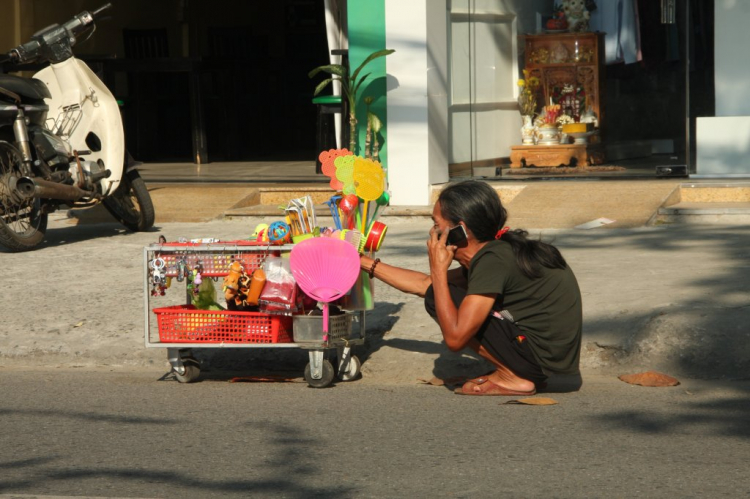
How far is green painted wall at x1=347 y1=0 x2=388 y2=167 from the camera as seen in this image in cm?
1047

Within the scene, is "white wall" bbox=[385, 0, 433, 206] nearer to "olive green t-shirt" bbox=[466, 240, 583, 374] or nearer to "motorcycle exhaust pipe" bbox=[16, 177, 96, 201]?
"motorcycle exhaust pipe" bbox=[16, 177, 96, 201]

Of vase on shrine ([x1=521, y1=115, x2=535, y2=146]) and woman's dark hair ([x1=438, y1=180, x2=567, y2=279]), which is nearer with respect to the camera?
woman's dark hair ([x1=438, y1=180, x2=567, y2=279])

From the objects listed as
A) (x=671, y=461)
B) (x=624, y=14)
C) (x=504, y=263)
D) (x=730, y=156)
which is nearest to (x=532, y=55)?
(x=624, y=14)

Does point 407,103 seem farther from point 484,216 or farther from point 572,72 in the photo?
point 484,216

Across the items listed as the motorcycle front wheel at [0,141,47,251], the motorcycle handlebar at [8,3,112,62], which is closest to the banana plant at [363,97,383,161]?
the motorcycle handlebar at [8,3,112,62]

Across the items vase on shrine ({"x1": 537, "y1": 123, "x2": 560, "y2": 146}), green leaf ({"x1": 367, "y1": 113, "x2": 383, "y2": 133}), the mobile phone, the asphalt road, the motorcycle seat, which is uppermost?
the motorcycle seat

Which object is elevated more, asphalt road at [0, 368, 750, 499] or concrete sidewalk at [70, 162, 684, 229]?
concrete sidewalk at [70, 162, 684, 229]

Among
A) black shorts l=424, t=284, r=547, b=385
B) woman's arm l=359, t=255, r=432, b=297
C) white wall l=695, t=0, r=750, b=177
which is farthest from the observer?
white wall l=695, t=0, r=750, b=177

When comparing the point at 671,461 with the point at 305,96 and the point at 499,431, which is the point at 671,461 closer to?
the point at 499,431

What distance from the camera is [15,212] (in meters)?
8.53

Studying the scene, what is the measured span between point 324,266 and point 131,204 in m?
4.83

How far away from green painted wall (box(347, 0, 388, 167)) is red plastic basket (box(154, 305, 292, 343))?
5508 mm

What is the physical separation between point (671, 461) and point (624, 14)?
31.2 ft

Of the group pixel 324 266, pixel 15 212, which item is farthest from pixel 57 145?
pixel 324 266
